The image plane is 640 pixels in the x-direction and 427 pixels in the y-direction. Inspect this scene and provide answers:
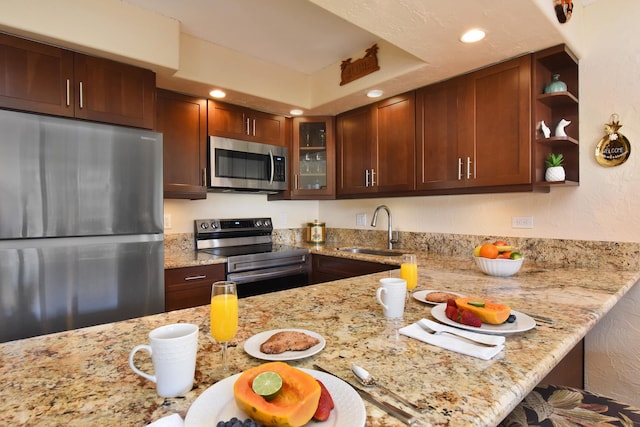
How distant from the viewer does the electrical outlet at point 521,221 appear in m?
2.23

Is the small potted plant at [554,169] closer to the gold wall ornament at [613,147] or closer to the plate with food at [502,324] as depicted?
the gold wall ornament at [613,147]

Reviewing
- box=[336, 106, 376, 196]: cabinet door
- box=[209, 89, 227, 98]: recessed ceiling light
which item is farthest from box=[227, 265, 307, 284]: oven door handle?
box=[209, 89, 227, 98]: recessed ceiling light

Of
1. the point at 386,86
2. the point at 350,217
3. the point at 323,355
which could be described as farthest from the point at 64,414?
the point at 350,217

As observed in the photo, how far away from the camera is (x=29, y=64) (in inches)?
66.7

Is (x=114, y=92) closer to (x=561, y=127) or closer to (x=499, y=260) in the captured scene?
(x=499, y=260)

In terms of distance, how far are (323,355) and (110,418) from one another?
0.45 m

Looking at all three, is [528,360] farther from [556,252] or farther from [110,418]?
[556,252]

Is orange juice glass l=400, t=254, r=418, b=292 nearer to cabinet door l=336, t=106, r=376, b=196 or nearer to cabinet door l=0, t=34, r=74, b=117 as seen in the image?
cabinet door l=336, t=106, r=376, b=196

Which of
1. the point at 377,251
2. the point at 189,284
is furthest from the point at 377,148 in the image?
the point at 189,284

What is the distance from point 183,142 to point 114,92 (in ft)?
2.12

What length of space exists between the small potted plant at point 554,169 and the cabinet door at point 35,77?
2.66 m

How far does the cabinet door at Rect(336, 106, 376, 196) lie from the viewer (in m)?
2.89

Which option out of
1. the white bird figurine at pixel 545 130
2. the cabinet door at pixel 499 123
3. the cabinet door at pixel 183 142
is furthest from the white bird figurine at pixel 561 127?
the cabinet door at pixel 183 142

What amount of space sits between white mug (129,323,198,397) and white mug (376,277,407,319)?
0.58 metres
